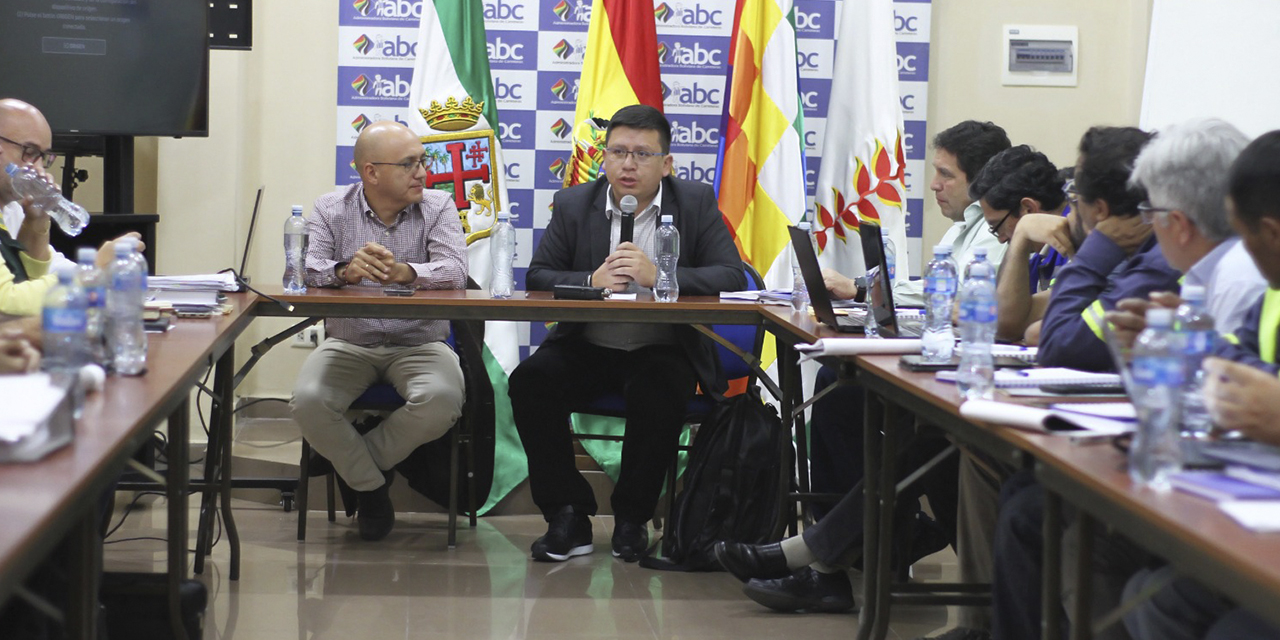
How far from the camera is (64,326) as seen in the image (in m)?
1.71

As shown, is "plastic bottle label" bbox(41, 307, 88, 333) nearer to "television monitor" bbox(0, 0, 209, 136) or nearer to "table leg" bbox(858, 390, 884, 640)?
"table leg" bbox(858, 390, 884, 640)

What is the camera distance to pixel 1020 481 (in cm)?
210

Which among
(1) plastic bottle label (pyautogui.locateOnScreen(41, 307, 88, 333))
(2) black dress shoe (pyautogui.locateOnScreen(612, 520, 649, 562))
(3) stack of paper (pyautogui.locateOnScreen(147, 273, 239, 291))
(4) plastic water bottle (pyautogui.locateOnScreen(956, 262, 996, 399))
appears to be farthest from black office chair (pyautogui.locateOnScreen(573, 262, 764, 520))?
(1) plastic bottle label (pyautogui.locateOnScreen(41, 307, 88, 333))

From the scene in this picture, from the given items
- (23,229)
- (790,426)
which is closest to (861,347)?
(790,426)

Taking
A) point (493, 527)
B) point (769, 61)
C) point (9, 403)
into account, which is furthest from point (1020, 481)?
point (769, 61)

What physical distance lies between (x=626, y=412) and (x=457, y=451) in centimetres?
53

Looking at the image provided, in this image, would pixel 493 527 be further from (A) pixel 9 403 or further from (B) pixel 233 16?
(A) pixel 9 403

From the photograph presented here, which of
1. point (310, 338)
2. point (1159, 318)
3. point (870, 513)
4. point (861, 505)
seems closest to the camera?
point (1159, 318)

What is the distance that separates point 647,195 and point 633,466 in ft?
2.84

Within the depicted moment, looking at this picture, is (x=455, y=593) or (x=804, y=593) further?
(x=455, y=593)

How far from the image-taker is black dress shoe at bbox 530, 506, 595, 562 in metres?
3.51

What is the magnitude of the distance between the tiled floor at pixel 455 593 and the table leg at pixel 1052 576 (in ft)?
4.07

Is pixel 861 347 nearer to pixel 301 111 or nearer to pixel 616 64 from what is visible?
Result: pixel 616 64

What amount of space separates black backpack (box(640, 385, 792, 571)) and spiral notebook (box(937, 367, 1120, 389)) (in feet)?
4.25
